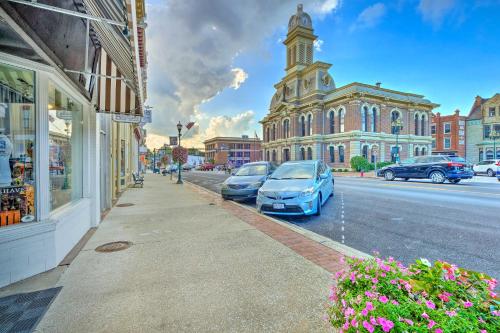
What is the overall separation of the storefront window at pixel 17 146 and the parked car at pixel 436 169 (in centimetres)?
2017

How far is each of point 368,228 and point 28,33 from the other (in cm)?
756

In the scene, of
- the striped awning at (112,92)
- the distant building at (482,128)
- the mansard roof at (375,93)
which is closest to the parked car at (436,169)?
the striped awning at (112,92)

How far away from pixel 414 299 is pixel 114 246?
5119 millimetres

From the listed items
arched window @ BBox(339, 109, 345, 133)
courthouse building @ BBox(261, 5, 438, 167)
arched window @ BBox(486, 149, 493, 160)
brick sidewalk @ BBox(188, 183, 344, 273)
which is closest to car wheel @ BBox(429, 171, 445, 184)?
brick sidewalk @ BBox(188, 183, 344, 273)

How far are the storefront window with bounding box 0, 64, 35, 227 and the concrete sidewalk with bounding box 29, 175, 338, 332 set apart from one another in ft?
4.00

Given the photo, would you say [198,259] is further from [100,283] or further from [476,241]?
[476,241]

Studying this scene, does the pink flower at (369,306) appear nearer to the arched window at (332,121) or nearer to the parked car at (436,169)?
the parked car at (436,169)

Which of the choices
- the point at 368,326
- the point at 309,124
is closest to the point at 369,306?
the point at 368,326

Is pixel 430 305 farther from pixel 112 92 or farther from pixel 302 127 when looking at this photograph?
pixel 302 127

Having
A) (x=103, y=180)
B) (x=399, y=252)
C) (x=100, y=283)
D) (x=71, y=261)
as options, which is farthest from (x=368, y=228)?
(x=103, y=180)

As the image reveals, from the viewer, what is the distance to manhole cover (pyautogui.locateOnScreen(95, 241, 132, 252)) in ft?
16.0

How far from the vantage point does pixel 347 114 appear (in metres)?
39.2

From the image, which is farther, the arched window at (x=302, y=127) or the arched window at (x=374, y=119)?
the arched window at (x=302, y=127)

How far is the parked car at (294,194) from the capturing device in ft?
23.5
